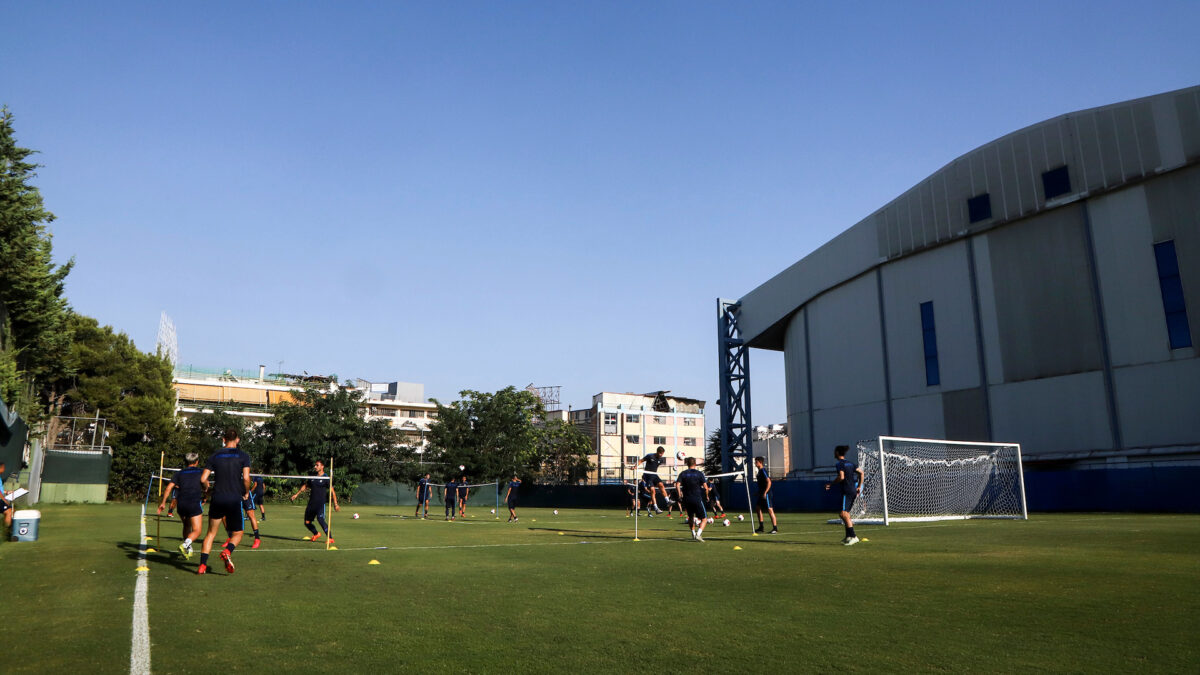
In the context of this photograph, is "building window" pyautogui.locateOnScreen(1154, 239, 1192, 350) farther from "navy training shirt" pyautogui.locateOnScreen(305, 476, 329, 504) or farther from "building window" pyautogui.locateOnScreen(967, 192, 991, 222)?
"navy training shirt" pyautogui.locateOnScreen(305, 476, 329, 504)

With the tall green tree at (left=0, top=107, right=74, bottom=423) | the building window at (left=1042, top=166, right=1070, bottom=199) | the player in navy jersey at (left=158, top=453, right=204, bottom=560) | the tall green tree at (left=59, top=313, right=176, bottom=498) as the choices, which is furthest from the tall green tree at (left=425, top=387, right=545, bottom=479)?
the player in navy jersey at (left=158, top=453, right=204, bottom=560)

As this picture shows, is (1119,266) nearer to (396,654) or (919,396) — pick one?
(919,396)

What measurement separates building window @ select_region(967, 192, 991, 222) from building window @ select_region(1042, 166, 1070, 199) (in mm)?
2871

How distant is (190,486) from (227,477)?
166 cm

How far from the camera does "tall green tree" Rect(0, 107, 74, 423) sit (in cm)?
3519

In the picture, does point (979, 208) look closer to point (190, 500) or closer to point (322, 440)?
point (190, 500)

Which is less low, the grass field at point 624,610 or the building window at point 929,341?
the building window at point 929,341

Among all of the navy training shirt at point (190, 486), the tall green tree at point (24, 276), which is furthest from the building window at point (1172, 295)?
the tall green tree at point (24, 276)

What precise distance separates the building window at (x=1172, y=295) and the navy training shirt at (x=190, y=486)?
36086 mm

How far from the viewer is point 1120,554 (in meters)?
12.6

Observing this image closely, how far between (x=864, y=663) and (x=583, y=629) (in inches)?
98.1

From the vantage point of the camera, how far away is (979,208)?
38844 mm

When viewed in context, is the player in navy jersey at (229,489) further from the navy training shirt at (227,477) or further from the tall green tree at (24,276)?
the tall green tree at (24,276)

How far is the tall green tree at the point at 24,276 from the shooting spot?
35188 millimetres
